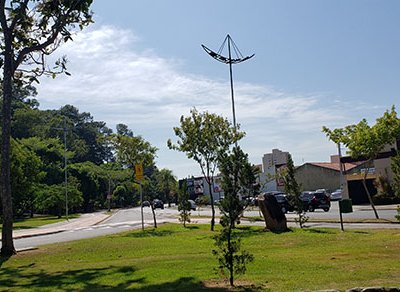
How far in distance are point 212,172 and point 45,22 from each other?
512 inches

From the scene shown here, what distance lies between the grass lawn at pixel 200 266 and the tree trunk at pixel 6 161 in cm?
70

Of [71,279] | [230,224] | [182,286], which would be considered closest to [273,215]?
[71,279]

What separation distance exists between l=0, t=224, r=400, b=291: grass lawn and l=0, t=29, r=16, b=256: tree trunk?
2.30ft

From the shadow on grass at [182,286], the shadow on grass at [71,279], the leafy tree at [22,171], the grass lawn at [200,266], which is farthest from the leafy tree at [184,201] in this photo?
the leafy tree at [22,171]

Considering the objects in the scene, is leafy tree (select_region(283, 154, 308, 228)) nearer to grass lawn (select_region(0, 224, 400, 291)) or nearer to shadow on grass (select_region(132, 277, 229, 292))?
grass lawn (select_region(0, 224, 400, 291))

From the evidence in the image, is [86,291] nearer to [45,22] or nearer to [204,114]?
[45,22]

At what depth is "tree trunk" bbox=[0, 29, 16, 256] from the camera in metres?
16.8

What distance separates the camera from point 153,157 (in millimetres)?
30484

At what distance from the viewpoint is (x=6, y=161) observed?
55.6 ft

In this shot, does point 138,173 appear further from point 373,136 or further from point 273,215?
point 373,136

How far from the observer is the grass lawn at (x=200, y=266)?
9148mm

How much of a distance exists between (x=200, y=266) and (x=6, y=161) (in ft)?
29.1

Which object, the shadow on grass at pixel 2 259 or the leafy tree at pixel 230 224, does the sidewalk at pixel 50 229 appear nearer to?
the shadow on grass at pixel 2 259

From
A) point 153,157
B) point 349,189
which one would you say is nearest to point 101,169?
point 349,189
